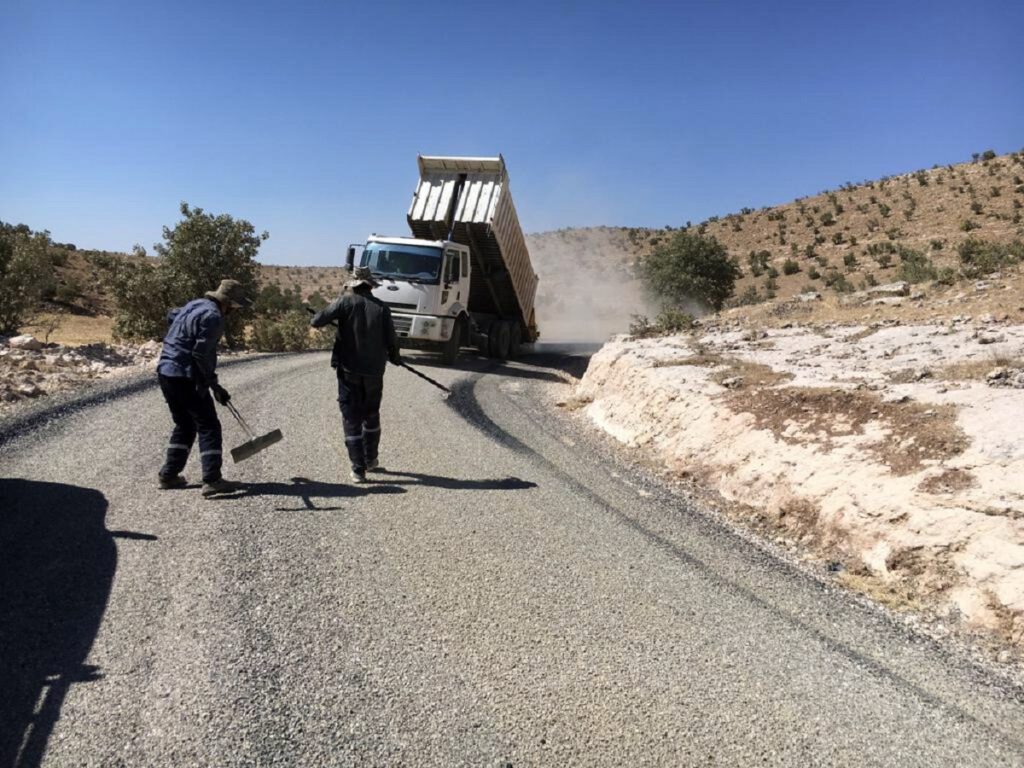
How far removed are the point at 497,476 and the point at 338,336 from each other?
2058 mm

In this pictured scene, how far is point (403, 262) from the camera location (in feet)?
48.0

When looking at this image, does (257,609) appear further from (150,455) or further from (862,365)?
(862,365)

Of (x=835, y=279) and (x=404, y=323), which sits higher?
(x=835, y=279)

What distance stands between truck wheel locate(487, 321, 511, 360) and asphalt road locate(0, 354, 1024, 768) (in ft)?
38.0

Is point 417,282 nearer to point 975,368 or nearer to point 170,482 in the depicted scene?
point 170,482

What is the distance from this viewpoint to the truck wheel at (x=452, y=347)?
15172 millimetres

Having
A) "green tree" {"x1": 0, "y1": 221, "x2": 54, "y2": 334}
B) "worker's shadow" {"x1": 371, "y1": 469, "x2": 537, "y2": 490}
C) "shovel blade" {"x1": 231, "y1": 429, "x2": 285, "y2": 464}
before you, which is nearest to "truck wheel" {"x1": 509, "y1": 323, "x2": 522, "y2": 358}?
"green tree" {"x1": 0, "y1": 221, "x2": 54, "y2": 334}

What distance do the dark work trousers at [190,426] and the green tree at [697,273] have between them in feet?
86.0

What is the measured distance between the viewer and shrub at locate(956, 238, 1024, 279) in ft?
46.4

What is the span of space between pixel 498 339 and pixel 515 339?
45.5 inches

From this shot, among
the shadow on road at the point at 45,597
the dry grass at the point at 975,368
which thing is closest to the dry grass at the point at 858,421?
the dry grass at the point at 975,368

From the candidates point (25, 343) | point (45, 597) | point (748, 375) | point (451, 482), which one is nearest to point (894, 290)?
point (748, 375)

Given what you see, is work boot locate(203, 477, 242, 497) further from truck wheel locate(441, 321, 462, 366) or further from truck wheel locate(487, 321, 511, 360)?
truck wheel locate(487, 321, 511, 360)

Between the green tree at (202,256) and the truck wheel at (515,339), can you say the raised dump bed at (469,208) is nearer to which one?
the truck wheel at (515,339)
